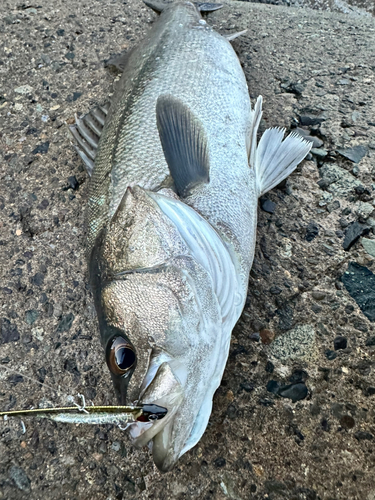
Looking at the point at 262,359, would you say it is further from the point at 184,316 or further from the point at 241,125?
the point at 241,125

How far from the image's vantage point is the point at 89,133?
257 centimetres

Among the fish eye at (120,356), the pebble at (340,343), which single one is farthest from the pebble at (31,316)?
the pebble at (340,343)

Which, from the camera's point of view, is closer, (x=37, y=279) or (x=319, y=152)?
(x=37, y=279)

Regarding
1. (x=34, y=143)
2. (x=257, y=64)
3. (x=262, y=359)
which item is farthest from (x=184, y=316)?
(x=257, y=64)

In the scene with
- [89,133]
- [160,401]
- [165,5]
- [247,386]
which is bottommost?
[247,386]

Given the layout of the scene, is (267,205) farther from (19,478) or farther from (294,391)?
(19,478)

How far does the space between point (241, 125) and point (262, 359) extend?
1.36 m

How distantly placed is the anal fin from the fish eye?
123 centimetres

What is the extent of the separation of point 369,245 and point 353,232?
110 mm

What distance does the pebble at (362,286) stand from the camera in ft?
6.42

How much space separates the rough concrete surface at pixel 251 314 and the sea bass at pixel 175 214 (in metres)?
0.28

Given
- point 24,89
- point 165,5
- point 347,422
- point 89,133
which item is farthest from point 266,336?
point 165,5

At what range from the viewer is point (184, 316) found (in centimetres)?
149

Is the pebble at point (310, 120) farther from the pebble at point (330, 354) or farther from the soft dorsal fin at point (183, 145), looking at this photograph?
the pebble at point (330, 354)
